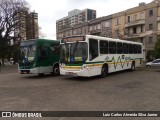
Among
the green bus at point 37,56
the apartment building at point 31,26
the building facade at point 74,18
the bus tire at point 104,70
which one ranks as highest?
the building facade at point 74,18

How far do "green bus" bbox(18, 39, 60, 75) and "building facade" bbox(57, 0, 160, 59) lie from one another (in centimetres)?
2960

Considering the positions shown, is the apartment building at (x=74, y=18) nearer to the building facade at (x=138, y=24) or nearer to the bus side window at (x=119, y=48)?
the building facade at (x=138, y=24)

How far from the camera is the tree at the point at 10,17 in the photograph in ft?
145

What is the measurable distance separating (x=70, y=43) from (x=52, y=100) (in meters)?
6.50

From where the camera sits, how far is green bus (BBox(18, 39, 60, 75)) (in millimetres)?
15695

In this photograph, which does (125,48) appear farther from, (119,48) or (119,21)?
(119,21)

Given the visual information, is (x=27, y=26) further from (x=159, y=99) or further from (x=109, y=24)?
(x=159, y=99)

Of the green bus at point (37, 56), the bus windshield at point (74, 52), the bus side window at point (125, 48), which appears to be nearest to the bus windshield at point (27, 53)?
the green bus at point (37, 56)

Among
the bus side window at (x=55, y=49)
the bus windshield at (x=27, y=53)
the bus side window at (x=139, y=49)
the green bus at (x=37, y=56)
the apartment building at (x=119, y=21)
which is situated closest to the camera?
the green bus at (x=37, y=56)

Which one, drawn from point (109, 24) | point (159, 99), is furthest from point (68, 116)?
point (109, 24)

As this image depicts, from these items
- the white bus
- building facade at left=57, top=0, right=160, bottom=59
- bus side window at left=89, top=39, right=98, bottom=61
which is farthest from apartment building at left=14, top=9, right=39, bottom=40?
bus side window at left=89, top=39, right=98, bottom=61

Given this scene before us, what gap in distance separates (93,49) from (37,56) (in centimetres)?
435

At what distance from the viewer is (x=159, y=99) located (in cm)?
841

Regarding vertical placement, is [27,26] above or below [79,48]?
above
